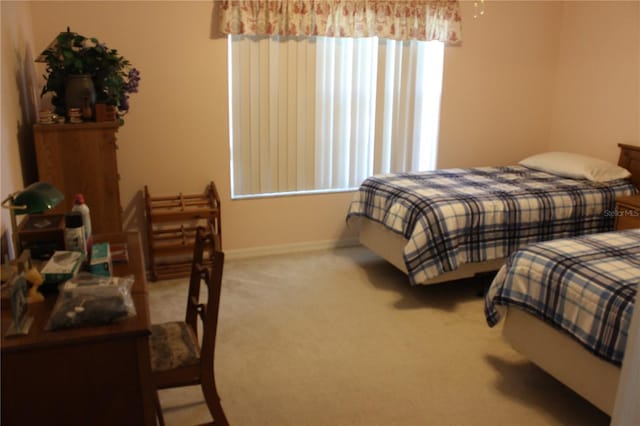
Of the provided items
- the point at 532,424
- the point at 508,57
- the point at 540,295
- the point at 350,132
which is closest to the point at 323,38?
the point at 350,132

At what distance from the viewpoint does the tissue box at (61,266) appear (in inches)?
69.2

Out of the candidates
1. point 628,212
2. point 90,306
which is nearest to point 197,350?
point 90,306

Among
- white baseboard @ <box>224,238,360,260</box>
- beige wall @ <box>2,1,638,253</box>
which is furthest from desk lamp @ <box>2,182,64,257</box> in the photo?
white baseboard @ <box>224,238,360,260</box>

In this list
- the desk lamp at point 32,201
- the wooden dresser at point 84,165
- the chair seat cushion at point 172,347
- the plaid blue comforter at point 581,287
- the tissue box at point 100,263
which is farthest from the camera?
the wooden dresser at point 84,165

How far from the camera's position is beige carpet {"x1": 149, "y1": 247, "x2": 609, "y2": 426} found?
244cm

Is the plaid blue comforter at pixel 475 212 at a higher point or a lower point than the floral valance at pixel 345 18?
lower

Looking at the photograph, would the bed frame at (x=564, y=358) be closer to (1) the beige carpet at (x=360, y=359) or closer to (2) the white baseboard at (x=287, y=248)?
(1) the beige carpet at (x=360, y=359)

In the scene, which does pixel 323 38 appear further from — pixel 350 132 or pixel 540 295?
pixel 540 295

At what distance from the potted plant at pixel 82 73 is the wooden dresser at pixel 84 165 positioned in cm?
15

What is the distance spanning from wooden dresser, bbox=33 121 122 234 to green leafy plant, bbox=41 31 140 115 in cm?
20

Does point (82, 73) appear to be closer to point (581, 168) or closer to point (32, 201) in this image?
point (32, 201)

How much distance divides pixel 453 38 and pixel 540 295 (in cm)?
269

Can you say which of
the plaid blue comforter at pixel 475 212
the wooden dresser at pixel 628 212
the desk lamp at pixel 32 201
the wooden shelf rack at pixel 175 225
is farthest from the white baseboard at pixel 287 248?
the desk lamp at pixel 32 201

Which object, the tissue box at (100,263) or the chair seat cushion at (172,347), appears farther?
the chair seat cushion at (172,347)
